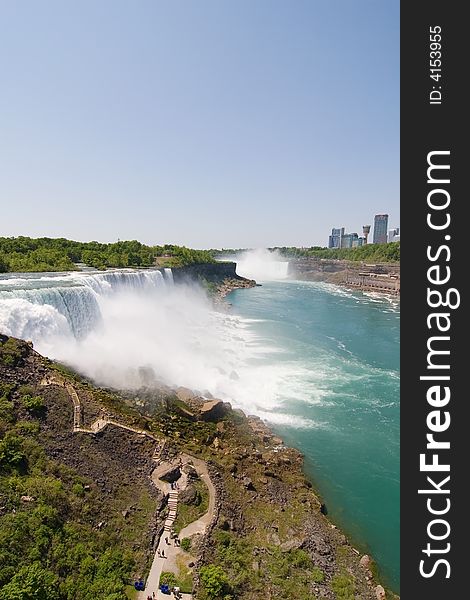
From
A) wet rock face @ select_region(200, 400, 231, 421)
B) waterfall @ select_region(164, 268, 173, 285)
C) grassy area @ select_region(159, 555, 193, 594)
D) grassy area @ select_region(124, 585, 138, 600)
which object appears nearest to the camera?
grassy area @ select_region(124, 585, 138, 600)

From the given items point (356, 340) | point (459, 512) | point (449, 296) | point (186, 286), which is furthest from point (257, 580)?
point (186, 286)

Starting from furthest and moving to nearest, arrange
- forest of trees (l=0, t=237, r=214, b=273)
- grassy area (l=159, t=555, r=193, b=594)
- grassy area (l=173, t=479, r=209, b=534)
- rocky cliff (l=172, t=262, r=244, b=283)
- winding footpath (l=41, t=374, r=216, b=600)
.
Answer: rocky cliff (l=172, t=262, r=244, b=283) < forest of trees (l=0, t=237, r=214, b=273) < grassy area (l=173, t=479, r=209, b=534) < winding footpath (l=41, t=374, r=216, b=600) < grassy area (l=159, t=555, r=193, b=594)

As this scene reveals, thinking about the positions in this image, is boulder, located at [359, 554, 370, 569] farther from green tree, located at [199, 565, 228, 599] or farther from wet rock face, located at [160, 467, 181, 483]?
wet rock face, located at [160, 467, 181, 483]

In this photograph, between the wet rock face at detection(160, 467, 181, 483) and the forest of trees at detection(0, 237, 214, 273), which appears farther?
Answer: the forest of trees at detection(0, 237, 214, 273)

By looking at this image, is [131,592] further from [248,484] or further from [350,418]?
[350,418]

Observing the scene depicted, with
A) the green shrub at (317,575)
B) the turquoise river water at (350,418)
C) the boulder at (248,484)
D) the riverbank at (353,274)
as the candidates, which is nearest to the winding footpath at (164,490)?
the boulder at (248,484)

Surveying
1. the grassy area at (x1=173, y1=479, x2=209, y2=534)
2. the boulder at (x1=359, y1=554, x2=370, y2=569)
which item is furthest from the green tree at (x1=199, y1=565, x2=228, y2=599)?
the boulder at (x1=359, y1=554, x2=370, y2=569)

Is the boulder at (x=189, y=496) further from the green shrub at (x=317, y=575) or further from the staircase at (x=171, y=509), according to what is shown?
the green shrub at (x=317, y=575)
